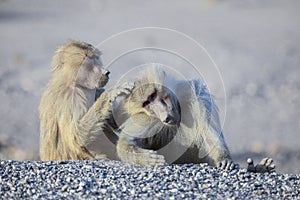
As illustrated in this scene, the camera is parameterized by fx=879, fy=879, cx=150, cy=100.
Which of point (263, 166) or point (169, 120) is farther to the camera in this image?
point (263, 166)

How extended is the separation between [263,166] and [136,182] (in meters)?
1.51

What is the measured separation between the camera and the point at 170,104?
8.95m

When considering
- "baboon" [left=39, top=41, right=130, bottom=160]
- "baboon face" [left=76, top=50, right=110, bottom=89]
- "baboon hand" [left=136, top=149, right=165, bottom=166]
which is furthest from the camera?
"baboon face" [left=76, top=50, right=110, bottom=89]

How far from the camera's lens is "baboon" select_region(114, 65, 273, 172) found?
29.4ft

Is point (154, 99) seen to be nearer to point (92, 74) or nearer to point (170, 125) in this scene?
point (170, 125)

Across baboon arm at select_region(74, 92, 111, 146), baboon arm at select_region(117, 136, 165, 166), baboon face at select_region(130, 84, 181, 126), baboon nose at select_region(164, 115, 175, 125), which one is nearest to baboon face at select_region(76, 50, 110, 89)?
baboon arm at select_region(74, 92, 111, 146)

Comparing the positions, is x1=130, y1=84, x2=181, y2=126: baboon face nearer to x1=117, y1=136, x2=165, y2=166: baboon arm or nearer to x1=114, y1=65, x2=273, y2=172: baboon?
x1=114, y1=65, x2=273, y2=172: baboon

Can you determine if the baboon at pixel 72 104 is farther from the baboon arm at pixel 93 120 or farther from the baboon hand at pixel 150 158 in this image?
the baboon hand at pixel 150 158

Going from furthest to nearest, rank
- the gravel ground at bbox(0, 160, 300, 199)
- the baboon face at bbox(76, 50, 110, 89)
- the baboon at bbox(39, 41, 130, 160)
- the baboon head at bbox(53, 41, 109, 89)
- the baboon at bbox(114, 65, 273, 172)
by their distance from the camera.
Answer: the baboon head at bbox(53, 41, 109, 89)
the baboon face at bbox(76, 50, 110, 89)
the baboon at bbox(39, 41, 130, 160)
the baboon at bbox(114, 65, 273, 172)
the gravel ground at bbox(0, 160, 300, 199)

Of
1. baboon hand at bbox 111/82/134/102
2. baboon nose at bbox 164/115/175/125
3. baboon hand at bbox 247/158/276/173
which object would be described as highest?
baboon hand at bbox 111/82/134/102

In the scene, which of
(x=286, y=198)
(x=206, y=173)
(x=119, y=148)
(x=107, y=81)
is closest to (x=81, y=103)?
(x=107, y=81)

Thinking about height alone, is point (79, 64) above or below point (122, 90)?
above

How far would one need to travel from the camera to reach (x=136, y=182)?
8.16 m

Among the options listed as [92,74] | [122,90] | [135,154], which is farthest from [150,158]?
[92,74]
